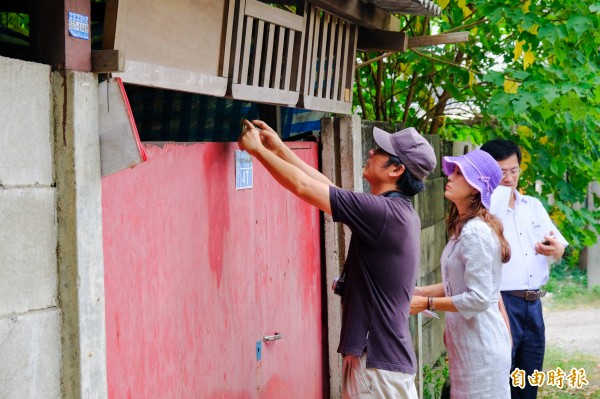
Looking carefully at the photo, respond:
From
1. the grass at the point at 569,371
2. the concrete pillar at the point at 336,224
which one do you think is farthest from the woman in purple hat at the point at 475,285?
the grass at the point at 569,371

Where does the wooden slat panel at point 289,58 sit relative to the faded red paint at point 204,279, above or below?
above

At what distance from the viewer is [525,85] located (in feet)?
20.3

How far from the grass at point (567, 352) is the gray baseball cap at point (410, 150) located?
17.1 ft

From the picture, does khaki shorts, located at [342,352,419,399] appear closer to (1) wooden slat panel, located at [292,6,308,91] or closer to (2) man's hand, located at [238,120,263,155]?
(2) man's hand, located at [238,120,263,155]

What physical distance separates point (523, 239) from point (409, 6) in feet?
6.43

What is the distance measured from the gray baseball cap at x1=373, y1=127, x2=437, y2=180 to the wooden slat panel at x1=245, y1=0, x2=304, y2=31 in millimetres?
855

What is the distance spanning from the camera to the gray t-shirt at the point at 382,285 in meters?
3.58

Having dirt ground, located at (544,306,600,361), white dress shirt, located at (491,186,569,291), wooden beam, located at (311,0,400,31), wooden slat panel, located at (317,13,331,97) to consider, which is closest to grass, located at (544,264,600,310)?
dirt ground, located at (544,306,600,361)

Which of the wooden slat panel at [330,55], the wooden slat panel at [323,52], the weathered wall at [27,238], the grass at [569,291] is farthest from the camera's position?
the grass at [569,291]

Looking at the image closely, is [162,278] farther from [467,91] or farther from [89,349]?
[467,91]

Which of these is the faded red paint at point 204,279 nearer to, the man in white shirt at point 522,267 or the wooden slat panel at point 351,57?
the wooden slat panel at point 351,57

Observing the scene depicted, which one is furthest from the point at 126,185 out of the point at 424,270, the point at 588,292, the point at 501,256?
the point at 588,292

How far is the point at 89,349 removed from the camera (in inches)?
105

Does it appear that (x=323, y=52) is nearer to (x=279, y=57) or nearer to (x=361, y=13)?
(x=361, y=13)
